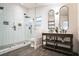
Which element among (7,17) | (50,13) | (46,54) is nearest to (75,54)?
(46,54)

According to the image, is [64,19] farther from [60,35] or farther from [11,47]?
[11,47]

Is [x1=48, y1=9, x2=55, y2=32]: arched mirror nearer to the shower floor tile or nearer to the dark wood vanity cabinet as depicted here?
the dark wood vanity cabinet

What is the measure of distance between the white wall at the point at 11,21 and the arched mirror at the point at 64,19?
648mm

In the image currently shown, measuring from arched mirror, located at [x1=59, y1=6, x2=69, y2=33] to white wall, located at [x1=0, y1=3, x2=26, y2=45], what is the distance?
0.65 meters

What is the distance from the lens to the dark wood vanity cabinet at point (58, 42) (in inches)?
73.0

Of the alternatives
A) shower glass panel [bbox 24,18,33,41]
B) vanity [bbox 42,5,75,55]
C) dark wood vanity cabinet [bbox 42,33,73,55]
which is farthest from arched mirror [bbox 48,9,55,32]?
shower glass panel [bbox 24,18,33,41]

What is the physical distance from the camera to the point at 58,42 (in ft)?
6.35

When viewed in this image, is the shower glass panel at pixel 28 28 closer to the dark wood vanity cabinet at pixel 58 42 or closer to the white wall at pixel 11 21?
the white wall at pixel 11 21

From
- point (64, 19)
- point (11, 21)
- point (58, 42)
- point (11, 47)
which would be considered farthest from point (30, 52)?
point (64, 19)

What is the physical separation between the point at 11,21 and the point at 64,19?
0.90 meters

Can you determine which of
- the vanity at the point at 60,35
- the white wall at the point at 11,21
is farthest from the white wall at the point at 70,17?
the white wall at the point at 11,21

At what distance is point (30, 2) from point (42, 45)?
776 mm

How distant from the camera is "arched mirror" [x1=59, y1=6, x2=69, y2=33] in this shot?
6.19ft

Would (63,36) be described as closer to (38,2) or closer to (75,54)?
(75,54)
